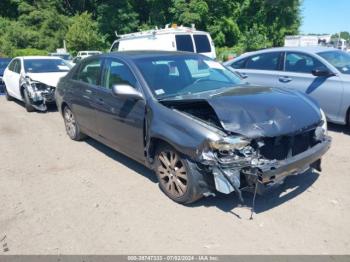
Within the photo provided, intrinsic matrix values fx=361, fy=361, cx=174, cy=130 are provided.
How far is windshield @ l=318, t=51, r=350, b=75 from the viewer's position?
22.2ft

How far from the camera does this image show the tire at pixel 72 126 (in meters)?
6.71

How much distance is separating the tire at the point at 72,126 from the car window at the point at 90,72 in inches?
30.9

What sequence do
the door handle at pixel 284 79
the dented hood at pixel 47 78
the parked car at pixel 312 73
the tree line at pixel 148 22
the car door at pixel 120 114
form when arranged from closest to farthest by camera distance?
1. the car door at pixel 120 114
2. the parked car at pixel 312 73
3. the door handle at pixel 284 79
4. the dented hood at pixel 47 78
5. the tree line at pixel 148 22

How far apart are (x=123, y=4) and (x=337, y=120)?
37461 millimetres

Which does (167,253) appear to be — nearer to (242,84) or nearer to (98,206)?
(98,206)

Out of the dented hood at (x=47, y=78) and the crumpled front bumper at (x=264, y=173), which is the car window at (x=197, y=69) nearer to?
the crumpled front bumper at (x=264, y=173)

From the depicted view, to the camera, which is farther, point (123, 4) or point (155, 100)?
point (123, 4)

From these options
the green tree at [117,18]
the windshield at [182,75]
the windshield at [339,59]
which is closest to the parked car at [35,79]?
the windshield at [182,75]

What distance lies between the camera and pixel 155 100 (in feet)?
14.2

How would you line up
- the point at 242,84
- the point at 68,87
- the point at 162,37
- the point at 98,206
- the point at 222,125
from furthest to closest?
the point at 162,37 < the point at 68,87 < the point at 242,84 < the point at 98,206 < the point at 222,125

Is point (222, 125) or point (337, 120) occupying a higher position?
point (222, 125)

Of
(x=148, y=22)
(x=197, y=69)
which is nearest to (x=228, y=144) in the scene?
(x=197, y=69)

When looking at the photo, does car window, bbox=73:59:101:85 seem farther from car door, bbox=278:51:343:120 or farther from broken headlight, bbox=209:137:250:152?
car door, bbox=278:51:343:120

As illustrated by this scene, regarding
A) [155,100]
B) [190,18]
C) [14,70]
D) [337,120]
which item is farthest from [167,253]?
[190,18]
